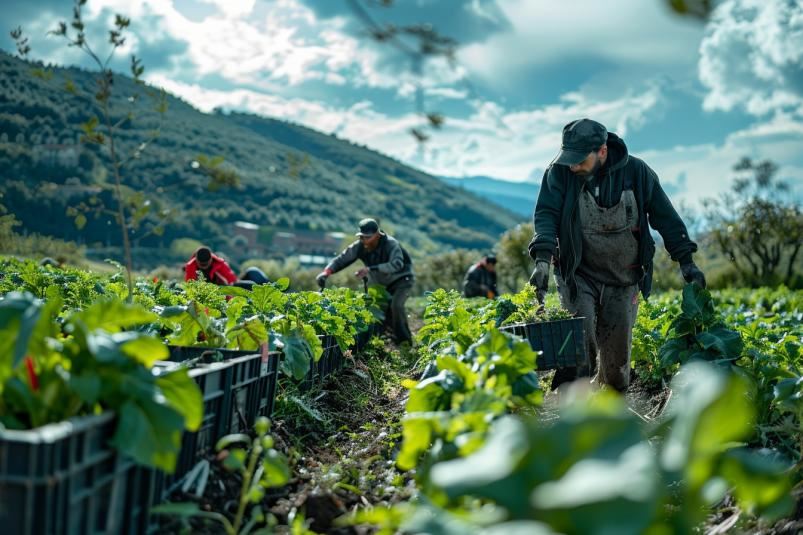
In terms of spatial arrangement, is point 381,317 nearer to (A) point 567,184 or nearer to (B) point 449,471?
(A) point 567,184

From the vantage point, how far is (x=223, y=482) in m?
3.61

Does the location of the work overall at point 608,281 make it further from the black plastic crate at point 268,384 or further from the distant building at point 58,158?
the distant building at point 58,158

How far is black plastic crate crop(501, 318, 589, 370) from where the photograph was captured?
16.0ft

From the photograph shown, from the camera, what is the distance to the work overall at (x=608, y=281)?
563 centimetres

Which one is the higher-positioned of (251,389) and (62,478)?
(62,478)

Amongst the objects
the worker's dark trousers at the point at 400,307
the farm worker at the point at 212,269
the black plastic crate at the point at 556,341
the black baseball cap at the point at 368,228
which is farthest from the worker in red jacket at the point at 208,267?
the black plastic crate at the point at 556,341

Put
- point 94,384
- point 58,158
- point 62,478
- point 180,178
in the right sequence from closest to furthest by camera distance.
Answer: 1. point 62,478
2. point 94,384
3. point 180,178
4. point 58,158

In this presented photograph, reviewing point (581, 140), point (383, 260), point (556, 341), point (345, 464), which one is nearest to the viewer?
point (345, 464)

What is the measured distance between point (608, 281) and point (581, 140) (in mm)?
1123

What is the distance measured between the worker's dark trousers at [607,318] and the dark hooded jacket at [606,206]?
0.09 m

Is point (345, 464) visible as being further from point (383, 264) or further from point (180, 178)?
point (180, 178)

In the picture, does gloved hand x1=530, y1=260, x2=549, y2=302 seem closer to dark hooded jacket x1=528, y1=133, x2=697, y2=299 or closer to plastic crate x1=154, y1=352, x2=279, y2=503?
dark hooded jacket x1=528, y1=133, x2=697, y2=299

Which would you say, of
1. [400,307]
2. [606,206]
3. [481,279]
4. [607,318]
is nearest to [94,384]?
[606,206]

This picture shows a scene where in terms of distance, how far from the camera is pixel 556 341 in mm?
4918
